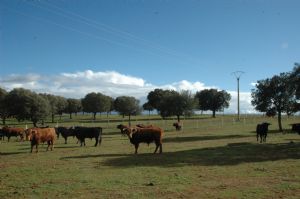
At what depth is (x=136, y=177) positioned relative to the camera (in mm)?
14766

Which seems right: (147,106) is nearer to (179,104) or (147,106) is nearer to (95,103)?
(95,103)

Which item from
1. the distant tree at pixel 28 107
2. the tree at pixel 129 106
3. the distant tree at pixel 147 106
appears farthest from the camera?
the distant tree at pixel 147 106

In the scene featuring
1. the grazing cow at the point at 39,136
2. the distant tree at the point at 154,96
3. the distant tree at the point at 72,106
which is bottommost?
the grazing cow at the point at 39,136

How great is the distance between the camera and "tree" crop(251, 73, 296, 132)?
4928cm

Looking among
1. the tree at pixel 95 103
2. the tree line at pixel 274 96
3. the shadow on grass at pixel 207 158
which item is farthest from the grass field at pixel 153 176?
the tree at pixel 95 103

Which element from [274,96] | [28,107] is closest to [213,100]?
[28,107]

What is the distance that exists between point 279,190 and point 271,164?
6115 millimetres

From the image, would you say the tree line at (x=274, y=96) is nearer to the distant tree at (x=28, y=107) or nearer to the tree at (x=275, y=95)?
the tree at (x=275, y=95)

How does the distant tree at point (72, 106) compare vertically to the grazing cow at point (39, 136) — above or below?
above

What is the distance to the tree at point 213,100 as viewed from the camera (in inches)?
5246

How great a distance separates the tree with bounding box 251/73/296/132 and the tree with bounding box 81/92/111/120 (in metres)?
87.4

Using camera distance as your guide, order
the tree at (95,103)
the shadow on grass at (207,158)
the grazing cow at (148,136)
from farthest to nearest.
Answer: the tree at (95,103), the grazing cow at (148,136), the shadow on grass at (207,158)

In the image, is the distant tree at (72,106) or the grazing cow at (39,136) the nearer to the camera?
the grazing cow at (39,136)

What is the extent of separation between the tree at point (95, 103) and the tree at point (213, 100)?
3210 cm
